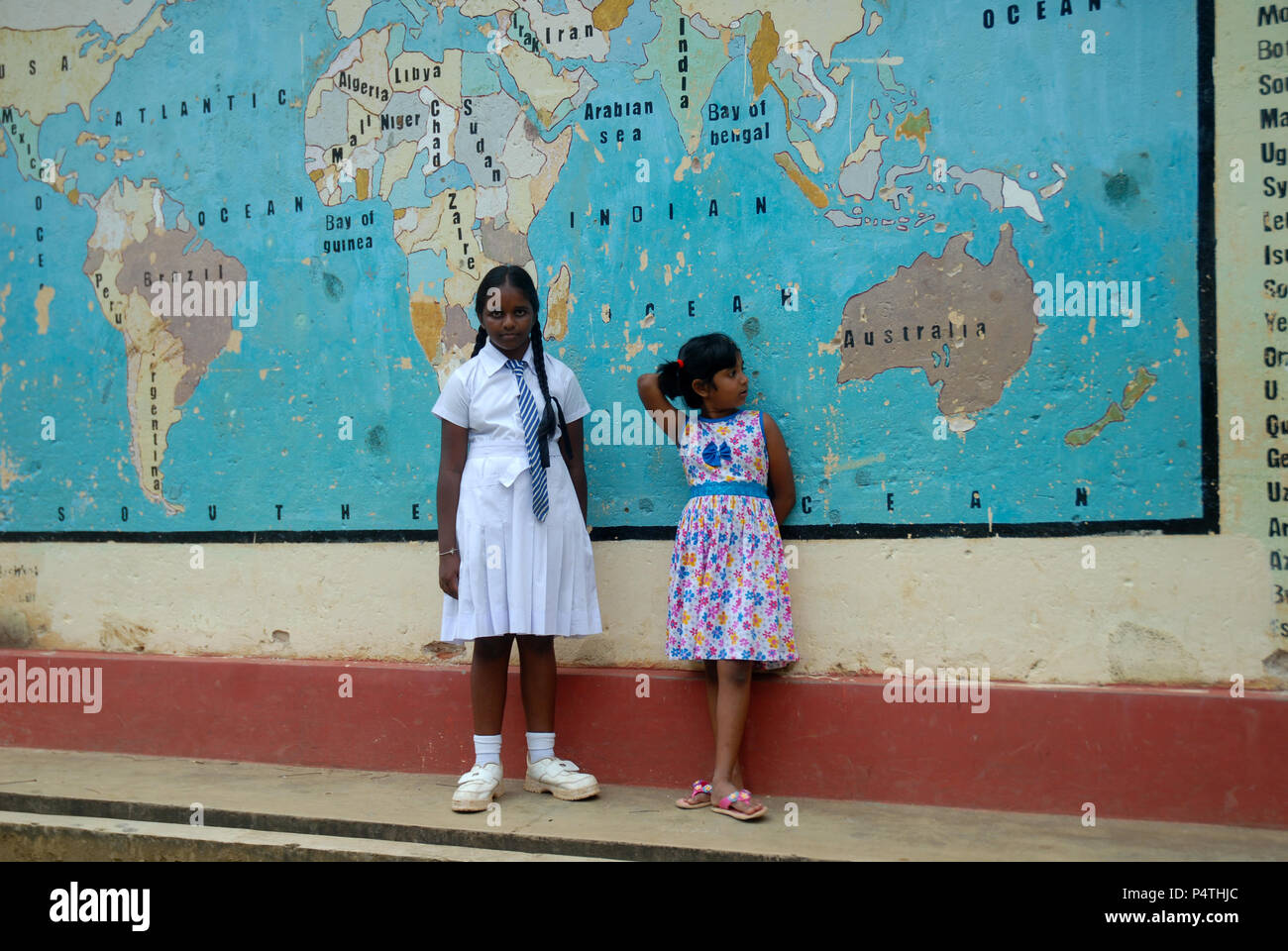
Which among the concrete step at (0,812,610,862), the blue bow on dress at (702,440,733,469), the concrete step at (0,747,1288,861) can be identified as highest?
the blue bow on dress at (702,440,733,469)

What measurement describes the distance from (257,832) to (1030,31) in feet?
11.8

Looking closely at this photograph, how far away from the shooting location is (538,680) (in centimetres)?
397

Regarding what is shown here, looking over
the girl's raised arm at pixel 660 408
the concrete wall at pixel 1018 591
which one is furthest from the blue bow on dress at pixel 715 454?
the concrete wall at pixel 1018 591

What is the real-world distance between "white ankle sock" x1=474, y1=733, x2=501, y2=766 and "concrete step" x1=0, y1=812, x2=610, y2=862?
405 millimetres

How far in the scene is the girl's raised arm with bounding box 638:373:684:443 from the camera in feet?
13.1

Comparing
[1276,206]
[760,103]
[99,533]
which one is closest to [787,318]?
[760,103]

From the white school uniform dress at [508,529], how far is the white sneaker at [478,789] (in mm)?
446

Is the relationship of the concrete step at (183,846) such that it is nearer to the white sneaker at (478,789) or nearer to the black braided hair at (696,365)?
the white sneaker at (478,789)

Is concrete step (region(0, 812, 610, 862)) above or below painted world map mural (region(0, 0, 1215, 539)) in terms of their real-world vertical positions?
below

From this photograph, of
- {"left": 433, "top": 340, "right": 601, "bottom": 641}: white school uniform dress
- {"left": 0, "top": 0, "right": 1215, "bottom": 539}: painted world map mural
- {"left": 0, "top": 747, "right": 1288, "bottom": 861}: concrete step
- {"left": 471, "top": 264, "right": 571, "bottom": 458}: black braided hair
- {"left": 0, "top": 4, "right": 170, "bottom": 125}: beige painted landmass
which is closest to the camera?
{"left": 0, "top": 747, "right": 1288, "bottom": 861}: concrete step

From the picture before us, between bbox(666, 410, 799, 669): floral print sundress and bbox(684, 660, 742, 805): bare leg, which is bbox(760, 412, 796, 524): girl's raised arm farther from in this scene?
bbox(684, 660, 742, 805): bare leg

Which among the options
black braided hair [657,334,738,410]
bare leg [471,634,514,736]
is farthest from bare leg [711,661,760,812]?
black braided hair [657,334,738,410]

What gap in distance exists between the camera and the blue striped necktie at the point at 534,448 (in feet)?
12.6

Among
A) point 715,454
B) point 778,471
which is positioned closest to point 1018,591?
point 778,471
